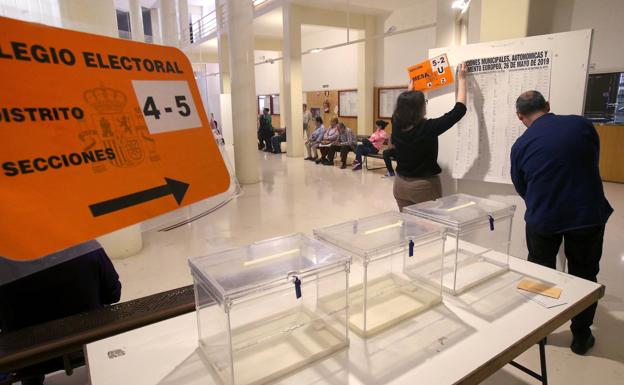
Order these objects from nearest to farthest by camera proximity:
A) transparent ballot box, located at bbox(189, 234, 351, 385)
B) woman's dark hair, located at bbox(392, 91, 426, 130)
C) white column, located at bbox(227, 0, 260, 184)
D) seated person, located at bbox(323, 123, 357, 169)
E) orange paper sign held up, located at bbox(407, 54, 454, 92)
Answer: transparent ballot box, located at bbox(189, 234, 351, 385), woman's dark hair, located at bbox(392, 91, 426, 130), orange paper sign held up, located at bbox(407, 54, 454, 92), white column, located at bbox(227, 0, 260, 184), seated person, located at bbox(323, 123, 357, 169)

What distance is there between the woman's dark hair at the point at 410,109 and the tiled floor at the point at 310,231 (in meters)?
1.60

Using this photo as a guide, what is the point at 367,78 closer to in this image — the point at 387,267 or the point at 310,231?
the point at 310,231

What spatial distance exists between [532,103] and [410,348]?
5.90 ft

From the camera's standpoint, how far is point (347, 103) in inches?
492

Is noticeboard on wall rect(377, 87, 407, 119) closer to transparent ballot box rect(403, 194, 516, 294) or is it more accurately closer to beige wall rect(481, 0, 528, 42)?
beige wall rect(481, 0, 528, 42)

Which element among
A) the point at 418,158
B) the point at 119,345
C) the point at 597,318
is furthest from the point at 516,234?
the point at 119,345

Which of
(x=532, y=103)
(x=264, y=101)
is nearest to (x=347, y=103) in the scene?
(x=264, y=101)

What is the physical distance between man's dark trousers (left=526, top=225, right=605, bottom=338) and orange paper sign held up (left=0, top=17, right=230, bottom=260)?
2.17m

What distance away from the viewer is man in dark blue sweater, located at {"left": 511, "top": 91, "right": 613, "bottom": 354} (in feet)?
7.02

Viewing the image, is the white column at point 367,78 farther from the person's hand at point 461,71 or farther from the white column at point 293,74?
the person's hand at point 461,71

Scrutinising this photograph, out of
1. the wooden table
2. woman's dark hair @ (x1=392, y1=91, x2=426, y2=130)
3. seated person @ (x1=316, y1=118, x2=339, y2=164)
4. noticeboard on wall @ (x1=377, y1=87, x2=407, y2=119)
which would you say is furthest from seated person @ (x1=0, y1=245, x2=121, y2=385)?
noticeboard on wall @ (x1=377, y1=87, x2=407, y2=119)

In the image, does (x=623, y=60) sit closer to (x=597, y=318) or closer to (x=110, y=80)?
(x=597, y=318)

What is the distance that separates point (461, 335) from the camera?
1224 mm

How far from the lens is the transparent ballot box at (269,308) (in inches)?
41.2
